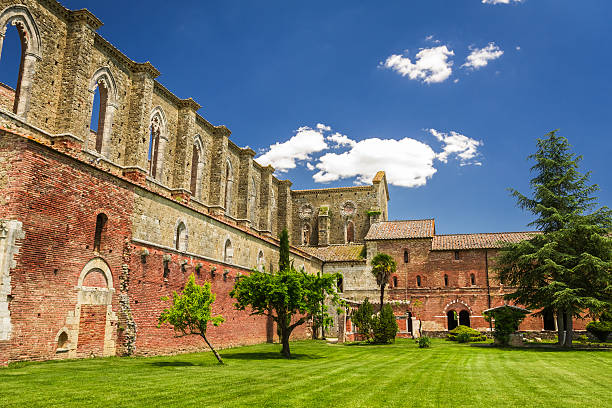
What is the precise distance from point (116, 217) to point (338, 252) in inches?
1312

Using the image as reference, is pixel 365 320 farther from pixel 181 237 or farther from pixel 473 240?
pixel 473 240

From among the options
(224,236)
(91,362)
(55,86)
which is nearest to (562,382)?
(91,362)

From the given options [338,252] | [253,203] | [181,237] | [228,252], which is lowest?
[228,252]

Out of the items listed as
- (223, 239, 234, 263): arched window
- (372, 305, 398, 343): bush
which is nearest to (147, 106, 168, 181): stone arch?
(223, 239, 234, 263): arched window

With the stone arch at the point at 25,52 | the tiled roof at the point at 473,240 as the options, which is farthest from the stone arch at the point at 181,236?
the tiled roof at the point at 473,240

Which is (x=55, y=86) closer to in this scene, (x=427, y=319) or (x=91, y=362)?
(x=91, y=362)

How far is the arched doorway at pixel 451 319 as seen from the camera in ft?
141

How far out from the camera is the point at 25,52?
2095 centimetres

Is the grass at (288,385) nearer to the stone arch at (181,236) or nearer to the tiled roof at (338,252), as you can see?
the stone arch at (181,236)

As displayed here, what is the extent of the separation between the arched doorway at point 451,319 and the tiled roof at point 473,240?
6041 mm

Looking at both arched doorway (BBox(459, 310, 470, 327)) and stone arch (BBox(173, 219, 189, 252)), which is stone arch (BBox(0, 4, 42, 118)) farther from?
arched doorway (BBox(459, 310, 470, 327))

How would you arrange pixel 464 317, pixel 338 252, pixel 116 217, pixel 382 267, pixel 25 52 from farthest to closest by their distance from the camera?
pixel 338 252 < pixel 464 317 < pixel 382 267 < pixel 25 52 < pixel 116 217

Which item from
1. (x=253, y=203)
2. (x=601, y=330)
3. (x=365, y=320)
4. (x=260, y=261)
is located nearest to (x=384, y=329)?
(x=365, y=320)

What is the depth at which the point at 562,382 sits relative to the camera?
45.4 feet
